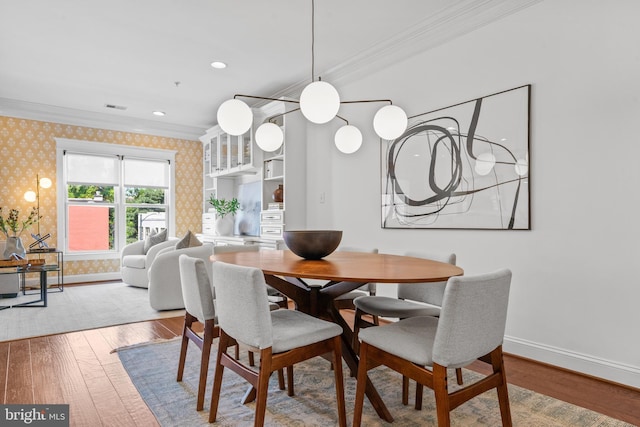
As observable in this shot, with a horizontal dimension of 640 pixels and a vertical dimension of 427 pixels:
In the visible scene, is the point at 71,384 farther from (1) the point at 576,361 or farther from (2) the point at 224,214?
(2) the point at 224,214

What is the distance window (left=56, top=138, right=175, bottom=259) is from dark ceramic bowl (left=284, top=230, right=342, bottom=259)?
15.5ft

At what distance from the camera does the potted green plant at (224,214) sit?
5.94 meters

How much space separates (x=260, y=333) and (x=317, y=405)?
0.76 metres

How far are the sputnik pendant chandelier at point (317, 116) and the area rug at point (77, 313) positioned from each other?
2.43 meters

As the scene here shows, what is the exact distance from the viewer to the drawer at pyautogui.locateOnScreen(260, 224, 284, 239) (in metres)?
4.79

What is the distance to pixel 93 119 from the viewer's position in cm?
609

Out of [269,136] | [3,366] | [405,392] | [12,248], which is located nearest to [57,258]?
[12,248]

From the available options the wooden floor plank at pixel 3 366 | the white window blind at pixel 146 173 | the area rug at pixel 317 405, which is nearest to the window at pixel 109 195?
the white window blind at pixel 146 173

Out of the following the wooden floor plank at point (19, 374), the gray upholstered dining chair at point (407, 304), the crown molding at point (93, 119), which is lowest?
the wooden floor plank at point (19, 374)

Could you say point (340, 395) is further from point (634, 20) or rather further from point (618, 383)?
point (634, 20)

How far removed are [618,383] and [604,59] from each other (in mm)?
2017

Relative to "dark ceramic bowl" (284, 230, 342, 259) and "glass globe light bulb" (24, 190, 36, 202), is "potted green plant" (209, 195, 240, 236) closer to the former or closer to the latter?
"glass globe light bulb" (24, 190, 36, 202)

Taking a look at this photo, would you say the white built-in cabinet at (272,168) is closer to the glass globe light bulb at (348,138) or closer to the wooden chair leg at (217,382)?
the glass globe light bulb at (348,138)

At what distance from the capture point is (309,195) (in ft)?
16.1
